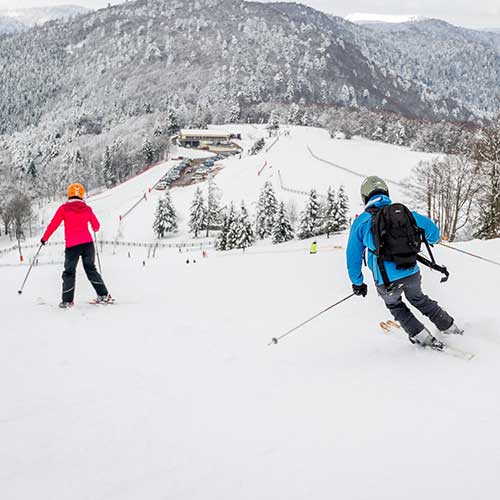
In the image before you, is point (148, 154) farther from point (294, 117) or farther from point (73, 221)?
point (73, 221)

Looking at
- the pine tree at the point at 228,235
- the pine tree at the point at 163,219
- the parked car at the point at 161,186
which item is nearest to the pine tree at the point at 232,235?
the pine tree at the point at 228,235

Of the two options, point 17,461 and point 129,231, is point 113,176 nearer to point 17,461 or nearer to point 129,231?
point 129,231

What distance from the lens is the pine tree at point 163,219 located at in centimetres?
4916

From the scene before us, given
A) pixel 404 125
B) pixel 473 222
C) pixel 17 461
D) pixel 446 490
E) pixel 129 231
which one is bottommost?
pixel 129 231

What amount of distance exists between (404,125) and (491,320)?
118 m

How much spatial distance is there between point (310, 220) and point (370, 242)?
37.1 metres

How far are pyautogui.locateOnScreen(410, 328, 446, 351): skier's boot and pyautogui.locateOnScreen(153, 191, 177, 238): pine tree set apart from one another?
1822 inches

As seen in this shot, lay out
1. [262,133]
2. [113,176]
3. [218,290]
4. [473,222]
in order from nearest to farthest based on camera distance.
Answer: [218,290] < [473,222] < [113,176] < [262,133]

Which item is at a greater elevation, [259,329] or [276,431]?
[276,431]

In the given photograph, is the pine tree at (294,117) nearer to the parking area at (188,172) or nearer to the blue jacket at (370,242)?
the parking area at (188,172)

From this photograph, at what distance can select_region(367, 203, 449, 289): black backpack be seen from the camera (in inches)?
163

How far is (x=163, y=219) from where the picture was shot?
4944 cm

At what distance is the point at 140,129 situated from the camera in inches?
5207

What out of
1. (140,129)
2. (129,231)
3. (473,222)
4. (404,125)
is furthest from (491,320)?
(140,129)
